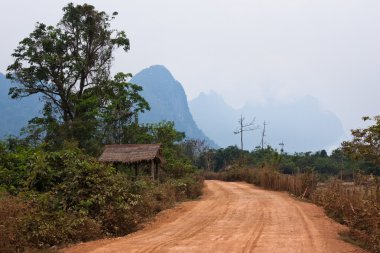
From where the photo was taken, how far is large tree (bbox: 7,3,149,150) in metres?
34.5

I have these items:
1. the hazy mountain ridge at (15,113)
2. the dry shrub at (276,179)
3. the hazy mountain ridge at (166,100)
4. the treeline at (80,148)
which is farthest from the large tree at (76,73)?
the hazy mountain ridge at (166,100)

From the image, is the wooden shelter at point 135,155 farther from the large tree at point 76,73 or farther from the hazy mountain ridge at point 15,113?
the hazy mountain ridge at point 15,113

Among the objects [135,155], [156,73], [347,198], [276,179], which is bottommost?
[347,198]

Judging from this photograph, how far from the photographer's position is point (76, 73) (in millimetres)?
35969

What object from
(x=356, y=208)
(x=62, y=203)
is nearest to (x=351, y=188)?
(x=356, y=208)

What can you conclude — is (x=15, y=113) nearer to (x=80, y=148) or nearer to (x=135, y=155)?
(x=80, y=148)

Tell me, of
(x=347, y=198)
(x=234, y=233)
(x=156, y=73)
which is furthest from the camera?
(x=156, y=73)

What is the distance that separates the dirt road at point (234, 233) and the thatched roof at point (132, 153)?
641cm

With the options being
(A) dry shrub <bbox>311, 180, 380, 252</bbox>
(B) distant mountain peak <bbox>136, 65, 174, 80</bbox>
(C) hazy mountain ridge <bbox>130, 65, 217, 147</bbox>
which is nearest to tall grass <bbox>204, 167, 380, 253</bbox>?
(A) dry shrub <bbox>311, 180, 380, 252</bbox>

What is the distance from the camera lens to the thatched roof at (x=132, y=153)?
983 inches

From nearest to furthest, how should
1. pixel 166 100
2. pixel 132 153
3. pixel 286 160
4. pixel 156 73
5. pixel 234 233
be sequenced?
pixel 234 233 → pixel 132 153 → pixel 286 160 → pixel 166 100 → pixel 156 73

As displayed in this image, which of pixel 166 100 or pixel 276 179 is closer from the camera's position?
pixel 276 179

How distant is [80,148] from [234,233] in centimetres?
2028

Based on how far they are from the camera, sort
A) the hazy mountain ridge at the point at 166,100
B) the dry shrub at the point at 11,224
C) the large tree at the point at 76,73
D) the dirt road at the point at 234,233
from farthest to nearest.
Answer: the hazy mountain ridge at the point at 166,100 → the large tree at the point at 76,73 → the dirt road at the point at 234,233 → the dry shrub at the point at 11,224
